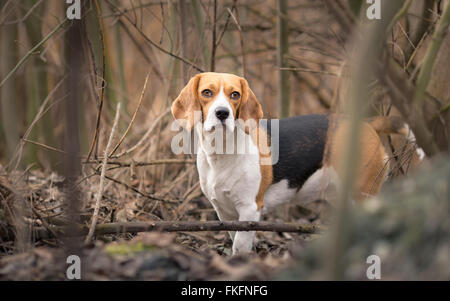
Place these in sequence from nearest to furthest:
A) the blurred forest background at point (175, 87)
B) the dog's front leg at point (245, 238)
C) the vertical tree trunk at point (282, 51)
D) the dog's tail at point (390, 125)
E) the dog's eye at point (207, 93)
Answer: the blurred forest background at point (175, 87) < the dog's eye at point (207, 93) < the dog's front leg at point (245, 238) < the dog's tail at point (390, 125) < the vertical tree trunk at point (282, 51)

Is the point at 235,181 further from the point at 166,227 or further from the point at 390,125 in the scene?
the point at 390,125

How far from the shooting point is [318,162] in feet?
15.5

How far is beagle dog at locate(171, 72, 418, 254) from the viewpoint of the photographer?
3.96 metres

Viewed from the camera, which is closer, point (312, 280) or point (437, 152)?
point (312, 280)

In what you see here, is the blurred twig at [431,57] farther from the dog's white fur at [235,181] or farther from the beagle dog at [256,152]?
the dog's white fur at [235,181]

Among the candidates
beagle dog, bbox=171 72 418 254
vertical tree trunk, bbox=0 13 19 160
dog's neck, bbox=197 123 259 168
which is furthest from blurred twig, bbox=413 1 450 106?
vertical tree trunk, bbox=0 13 19 160

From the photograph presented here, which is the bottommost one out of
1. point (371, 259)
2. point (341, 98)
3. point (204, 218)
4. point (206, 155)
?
point (204, 218)

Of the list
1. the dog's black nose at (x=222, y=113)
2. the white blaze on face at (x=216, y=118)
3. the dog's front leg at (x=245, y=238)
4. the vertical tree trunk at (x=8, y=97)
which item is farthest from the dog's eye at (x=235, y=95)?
the vertical tree trunk at (x=8, y=97)

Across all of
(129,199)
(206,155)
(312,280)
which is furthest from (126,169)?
(312,280)

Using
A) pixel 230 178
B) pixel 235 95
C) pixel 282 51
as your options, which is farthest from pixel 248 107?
pixel 282 51

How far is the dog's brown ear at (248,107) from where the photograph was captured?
Result: 4074mm

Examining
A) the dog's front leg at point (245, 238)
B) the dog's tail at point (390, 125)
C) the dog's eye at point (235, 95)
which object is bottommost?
the dog's front leg at point (245, 238)
